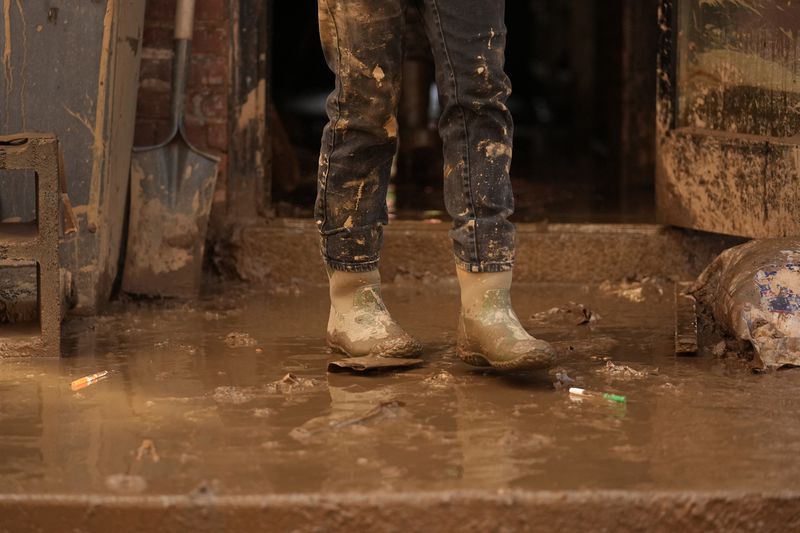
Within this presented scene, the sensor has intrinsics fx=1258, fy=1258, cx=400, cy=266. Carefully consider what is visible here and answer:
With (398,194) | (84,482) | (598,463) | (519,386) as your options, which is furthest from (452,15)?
(398,194)

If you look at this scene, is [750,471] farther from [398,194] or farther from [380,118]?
[398,194]

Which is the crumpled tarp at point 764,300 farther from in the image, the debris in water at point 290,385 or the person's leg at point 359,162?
the debris in water at point 290,385

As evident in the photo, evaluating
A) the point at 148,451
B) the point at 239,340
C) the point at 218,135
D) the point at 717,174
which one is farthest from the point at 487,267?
the point at 218,135

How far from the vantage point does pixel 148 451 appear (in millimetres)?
2217

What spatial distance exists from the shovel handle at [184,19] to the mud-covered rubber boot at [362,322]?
4.09 ft

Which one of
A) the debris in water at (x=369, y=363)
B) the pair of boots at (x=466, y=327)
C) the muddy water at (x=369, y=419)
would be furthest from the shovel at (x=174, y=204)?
the debris in water at (x=369, y=363)

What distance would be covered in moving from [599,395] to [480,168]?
0.55 meters

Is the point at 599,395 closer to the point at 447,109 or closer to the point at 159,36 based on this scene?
the point at 447,109

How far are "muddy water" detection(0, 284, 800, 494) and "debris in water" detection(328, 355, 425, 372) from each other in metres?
0.03

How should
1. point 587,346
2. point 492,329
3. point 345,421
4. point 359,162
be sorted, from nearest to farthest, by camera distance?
1. point 345,421
2. point 492,329
3. point 359,162
4. point 587,346

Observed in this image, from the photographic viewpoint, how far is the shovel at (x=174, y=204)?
12.5 ft

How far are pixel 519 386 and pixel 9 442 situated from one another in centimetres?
105

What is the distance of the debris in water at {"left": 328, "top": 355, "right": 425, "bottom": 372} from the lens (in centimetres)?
279

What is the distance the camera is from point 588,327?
3355 mm
